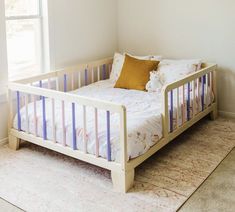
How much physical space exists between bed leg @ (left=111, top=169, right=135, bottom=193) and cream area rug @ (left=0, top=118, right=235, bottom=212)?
1.6 inches

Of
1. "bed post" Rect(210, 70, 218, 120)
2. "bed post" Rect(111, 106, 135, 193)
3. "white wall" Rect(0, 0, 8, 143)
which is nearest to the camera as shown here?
"bed post" Rect(111, 106, 135, 193)

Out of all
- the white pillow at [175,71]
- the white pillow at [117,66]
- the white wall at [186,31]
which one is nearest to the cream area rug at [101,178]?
the white pillow at [175,71]

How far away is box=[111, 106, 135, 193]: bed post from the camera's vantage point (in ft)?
8.38

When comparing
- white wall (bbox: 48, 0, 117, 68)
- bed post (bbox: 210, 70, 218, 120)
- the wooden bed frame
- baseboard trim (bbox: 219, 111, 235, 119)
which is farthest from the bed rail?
baseboard trim (bbox: 219, 111, 235, 119)

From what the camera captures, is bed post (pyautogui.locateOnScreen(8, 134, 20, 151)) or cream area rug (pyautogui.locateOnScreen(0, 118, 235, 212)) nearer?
cream area rug (pyautogui.locateOnScreen(0, 118, 235, 212))

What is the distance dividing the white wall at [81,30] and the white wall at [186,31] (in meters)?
0.21

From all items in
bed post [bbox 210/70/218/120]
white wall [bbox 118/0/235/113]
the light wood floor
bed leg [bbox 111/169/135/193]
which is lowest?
the light wood floor

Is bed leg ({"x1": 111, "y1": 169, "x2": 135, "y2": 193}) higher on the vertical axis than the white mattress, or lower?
lower

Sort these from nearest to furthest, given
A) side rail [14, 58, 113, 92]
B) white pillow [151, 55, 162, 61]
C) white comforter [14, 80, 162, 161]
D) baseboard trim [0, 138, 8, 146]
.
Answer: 1. white comforter [14, 80, 162, 161]
2. baseboard trim [0, 138, 8, 146]
3. side rail [14, 58, 113, 92]
4. white pillow [151, 55, 162, 61]

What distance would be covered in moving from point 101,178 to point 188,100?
1.15m

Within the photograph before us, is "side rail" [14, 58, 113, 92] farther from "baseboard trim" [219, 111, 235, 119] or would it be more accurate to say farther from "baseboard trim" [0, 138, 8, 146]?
"baseboard trim" [219, 111, 235, 119]

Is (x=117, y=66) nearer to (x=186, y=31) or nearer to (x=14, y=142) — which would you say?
(x=186, y=31)

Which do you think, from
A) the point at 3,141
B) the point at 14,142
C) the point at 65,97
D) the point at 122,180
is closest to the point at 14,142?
the point at 14,142

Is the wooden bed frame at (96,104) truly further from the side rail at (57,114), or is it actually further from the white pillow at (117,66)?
the white pillow at (117,66)
